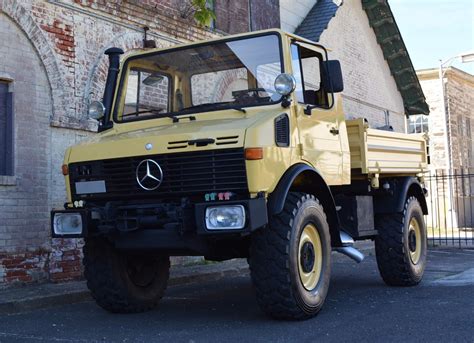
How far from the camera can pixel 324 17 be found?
17.2 metres

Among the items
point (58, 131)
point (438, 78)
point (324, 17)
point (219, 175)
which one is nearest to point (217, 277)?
point (58, 131)

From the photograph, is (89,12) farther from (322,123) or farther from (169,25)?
(322,123)

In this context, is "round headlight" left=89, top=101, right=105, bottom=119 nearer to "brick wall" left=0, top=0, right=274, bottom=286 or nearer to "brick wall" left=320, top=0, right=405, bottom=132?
"brick wall" left=0, top=0, right=274, bottom=286

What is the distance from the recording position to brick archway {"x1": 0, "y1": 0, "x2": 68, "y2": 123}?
30.2 feet

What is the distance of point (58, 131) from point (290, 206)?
4750 mm

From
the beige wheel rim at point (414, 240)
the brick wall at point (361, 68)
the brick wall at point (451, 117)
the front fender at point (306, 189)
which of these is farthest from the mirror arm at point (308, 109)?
the brick wall at point (451, 117)

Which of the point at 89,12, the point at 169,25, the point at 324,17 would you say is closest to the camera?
the point at 89,12

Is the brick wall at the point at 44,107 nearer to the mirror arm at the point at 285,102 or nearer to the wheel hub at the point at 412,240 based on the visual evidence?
the mirror arm at the point at 285,102

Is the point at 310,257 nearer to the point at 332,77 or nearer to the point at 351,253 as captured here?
the point at 351,253

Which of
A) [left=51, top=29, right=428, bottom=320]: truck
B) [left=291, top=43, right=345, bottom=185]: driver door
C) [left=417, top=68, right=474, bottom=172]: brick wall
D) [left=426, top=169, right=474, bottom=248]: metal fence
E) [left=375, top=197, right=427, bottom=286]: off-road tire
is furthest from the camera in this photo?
[left=417, top=68, right=474, bottom=172]: brick wall

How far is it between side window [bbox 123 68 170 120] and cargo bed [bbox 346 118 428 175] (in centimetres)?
216

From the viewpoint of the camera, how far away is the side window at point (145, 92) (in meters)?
7.24

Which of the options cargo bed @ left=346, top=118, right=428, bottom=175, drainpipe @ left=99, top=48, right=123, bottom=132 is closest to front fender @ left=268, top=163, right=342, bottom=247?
cargo bed @ left=346, top=118, right=428, bottom=175

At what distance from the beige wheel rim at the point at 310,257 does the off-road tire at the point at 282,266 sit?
0.42 feet
